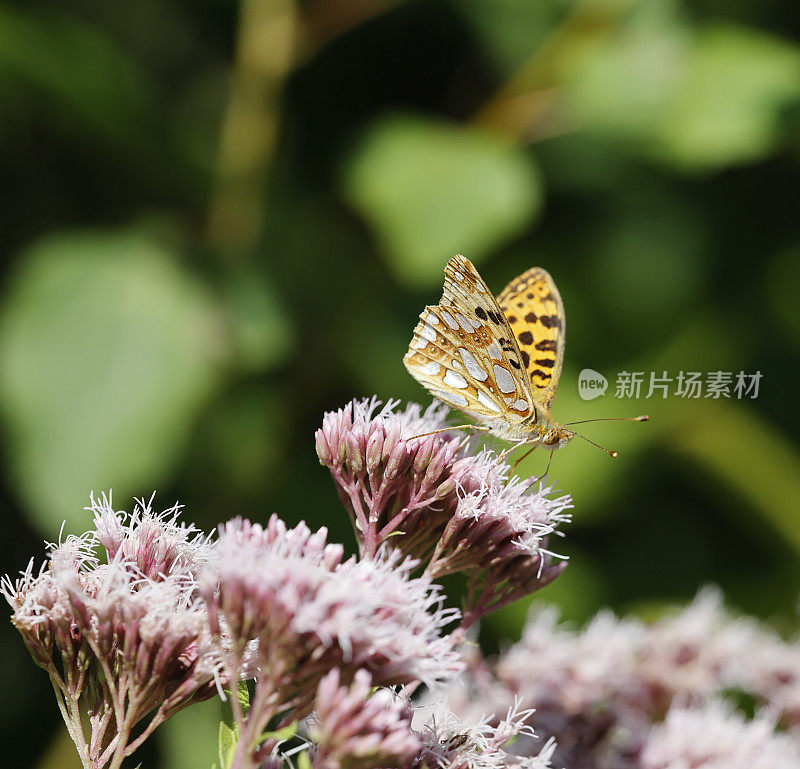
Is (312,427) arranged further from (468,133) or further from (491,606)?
(491,606)

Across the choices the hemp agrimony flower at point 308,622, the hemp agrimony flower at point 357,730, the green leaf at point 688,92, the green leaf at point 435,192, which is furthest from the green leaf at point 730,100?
the hemp agrimony flower at point 357,730

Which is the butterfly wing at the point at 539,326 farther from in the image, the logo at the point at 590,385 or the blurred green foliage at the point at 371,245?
the logo at the point at 590,385

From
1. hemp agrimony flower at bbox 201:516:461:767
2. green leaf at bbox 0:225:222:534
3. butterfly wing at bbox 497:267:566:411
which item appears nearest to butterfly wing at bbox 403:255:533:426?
butterfly wing at bbox 497:267:566:411

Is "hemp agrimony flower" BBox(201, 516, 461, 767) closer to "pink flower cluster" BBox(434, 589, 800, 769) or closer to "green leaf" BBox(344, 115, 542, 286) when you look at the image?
"pink flower cluster" BBox(434, 589, 800, 769)

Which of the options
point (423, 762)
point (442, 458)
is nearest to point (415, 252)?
point (442, 458)

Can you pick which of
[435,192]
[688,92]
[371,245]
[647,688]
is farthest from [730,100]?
[647,688]
